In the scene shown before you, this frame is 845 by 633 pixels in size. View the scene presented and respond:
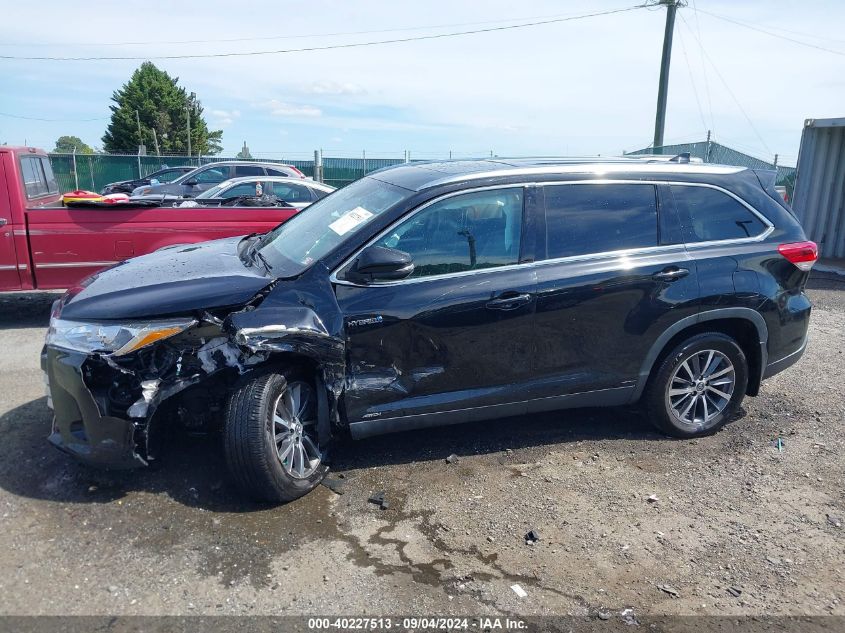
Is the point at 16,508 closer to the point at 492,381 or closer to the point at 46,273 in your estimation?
the point at 492,381

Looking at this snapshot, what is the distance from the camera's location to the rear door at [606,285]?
14.1 ft

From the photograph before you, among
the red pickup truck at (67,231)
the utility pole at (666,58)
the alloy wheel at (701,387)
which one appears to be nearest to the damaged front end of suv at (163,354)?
the alloy wheel at (701,387)

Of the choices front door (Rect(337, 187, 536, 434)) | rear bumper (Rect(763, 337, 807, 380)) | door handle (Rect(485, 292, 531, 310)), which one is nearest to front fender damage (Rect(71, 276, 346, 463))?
front door (Rect(337, 187, 536, 434))

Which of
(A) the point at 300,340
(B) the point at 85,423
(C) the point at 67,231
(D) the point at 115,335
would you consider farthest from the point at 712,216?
(C) the point at 67,231

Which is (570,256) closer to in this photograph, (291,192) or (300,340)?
(300,340)

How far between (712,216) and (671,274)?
628 millimetres

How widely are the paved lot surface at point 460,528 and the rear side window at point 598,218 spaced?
1405mm

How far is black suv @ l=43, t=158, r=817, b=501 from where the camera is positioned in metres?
3.73

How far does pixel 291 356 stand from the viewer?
3889 mm

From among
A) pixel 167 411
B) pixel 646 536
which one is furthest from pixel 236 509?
pixel 646 536

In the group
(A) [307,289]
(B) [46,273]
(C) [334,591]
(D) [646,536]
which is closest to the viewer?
(C) [334,591]

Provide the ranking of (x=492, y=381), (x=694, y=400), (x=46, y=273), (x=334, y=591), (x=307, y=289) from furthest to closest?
(x=46, y=273) < (x=694, y=400) < (x=492, y=381) < (x=307, y=289) < (x=334, y=591)

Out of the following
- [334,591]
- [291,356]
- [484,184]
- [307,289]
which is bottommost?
[334,591]

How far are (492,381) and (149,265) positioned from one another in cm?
240
